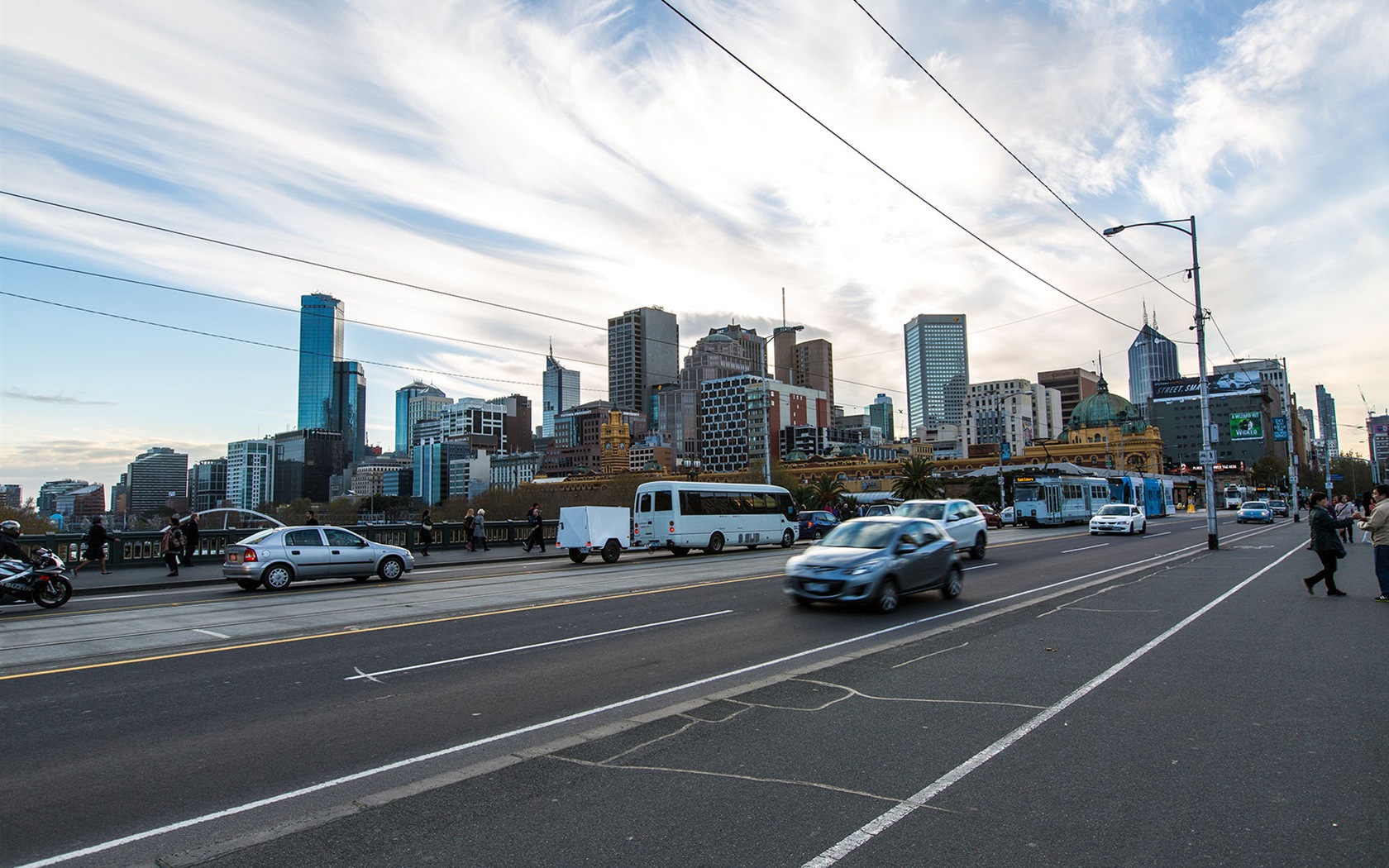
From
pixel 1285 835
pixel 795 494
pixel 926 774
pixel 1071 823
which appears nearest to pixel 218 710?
pixel 926 774

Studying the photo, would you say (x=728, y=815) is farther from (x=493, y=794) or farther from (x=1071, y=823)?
(x=1071, y=823)

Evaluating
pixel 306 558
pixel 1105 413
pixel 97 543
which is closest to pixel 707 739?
pixel 306 558

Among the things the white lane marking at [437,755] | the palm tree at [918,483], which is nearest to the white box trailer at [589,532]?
the white lane marking at [437,755]

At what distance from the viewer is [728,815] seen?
4605mm

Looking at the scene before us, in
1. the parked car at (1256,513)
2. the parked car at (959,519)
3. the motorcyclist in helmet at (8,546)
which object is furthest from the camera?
the parked car at (1256,513)

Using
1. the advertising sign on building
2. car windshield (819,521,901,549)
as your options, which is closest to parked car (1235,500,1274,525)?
the advertising sign on building

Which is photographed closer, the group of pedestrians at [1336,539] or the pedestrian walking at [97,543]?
the group of pedestrians at [1336,539]

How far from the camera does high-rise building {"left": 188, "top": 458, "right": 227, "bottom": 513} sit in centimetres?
16275

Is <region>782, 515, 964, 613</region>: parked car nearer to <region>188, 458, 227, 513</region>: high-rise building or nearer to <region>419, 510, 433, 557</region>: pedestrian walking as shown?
<region>419, 510, 433, 557</region>: pedestrian walking

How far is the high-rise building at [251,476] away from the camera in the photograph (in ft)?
583

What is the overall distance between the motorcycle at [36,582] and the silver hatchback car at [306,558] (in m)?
3.28

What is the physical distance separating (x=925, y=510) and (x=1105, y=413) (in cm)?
11143

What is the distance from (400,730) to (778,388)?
6988 inches

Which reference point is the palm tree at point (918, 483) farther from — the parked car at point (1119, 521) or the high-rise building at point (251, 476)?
the high-rise building at point (251, 476)
